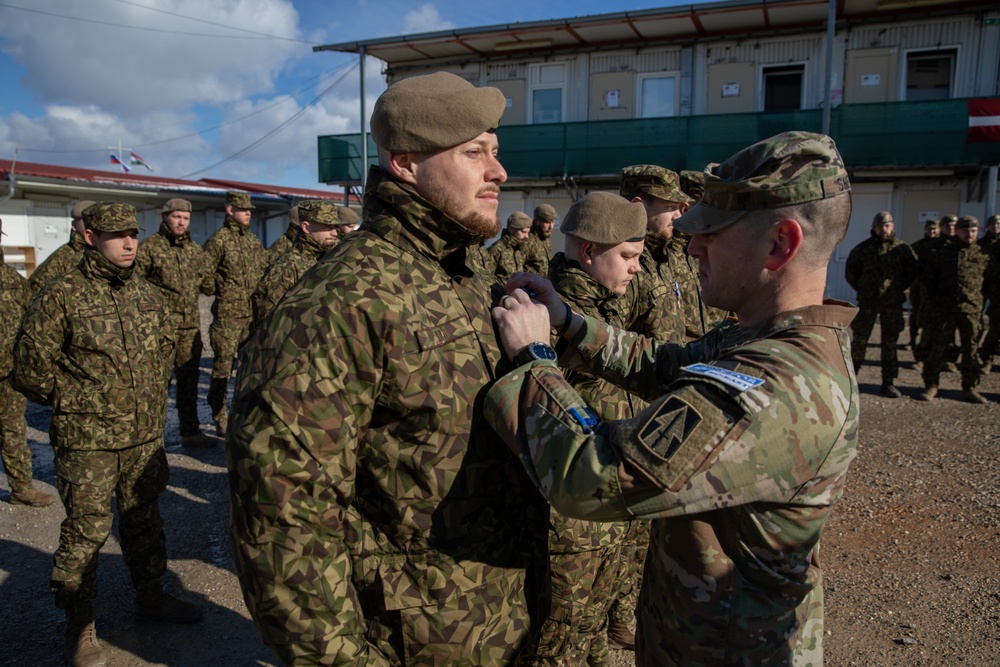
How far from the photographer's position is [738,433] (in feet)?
4.60

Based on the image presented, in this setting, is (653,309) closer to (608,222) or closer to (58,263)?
(608,222)

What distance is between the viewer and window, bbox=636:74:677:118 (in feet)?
57.6

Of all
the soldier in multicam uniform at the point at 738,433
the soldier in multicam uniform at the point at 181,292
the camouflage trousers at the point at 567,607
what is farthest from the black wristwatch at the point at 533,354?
the soldier in multicam uniform at the point at 181,292

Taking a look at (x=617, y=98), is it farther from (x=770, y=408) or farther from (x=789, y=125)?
(x=770, y=408)

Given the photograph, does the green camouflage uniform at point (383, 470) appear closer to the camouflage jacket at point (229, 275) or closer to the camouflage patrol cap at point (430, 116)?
the camouflage patrol cap at point (430, 116)

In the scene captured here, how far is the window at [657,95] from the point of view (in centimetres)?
1755

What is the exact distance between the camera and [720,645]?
1688 millimetres

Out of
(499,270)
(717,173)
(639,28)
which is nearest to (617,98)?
(639,28)

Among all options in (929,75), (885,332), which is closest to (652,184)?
(885,332)

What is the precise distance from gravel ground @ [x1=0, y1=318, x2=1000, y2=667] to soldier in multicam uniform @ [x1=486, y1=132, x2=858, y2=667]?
82.9 inches

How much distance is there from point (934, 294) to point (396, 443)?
1045cm

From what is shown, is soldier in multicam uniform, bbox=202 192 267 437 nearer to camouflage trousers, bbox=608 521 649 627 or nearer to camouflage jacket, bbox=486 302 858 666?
camouflage trousers, bbox=608 521 649 627

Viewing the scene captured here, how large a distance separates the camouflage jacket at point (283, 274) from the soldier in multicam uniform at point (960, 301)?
8.07 meters

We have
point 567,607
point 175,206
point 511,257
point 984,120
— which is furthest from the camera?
point 984,120
